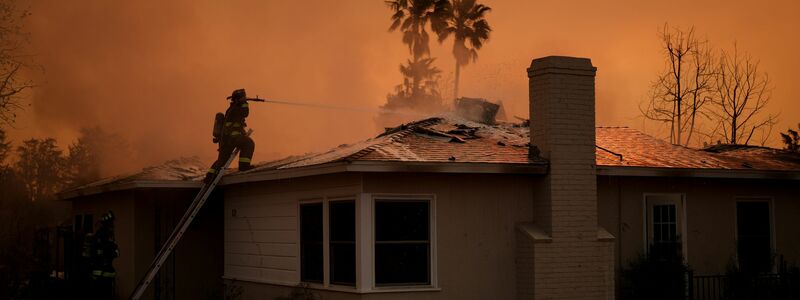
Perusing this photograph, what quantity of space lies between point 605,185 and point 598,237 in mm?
1513

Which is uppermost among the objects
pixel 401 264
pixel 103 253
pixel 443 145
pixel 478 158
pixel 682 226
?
pixel 443 145

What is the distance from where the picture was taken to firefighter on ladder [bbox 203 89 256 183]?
19.3 m

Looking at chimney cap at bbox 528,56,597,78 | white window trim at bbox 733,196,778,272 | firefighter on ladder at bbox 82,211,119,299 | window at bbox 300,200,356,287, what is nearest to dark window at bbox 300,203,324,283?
window at bbox 300,200,356,287

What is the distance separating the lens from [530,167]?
15.9 m

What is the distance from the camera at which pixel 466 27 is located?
50188 mm

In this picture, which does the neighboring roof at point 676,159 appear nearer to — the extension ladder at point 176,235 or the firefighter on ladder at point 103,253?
the extension ladder at point 176,235

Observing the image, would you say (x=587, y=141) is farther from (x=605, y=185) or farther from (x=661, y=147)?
(x=661, y=147)

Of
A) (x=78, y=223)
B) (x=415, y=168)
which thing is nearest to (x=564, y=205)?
(x=415, y=168)

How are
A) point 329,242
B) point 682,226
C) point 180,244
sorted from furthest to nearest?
point 180,244, point 682,226, point 329,242

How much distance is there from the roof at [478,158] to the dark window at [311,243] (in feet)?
2.40

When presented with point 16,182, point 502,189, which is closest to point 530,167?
point 502,189

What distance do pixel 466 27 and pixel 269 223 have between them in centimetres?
3325

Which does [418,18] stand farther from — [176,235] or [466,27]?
[176,235]

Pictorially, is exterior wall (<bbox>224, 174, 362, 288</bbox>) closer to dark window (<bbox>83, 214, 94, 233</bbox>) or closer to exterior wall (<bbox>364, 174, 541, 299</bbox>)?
exterior wall (<bbox>364, 174, 541, 299</bbox>)
